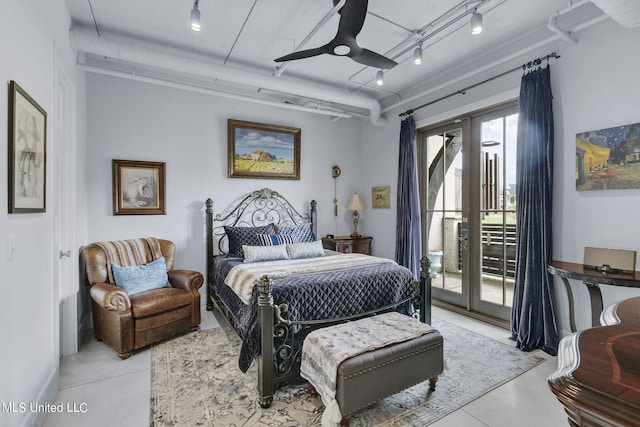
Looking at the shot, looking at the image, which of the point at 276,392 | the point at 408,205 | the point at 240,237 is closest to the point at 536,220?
the point at 408,205

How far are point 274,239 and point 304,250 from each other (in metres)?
0.43

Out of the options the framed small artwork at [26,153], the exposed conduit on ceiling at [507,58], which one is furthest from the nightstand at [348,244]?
the framed small artwork at [26,153]

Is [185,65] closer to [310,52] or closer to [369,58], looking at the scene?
[310,52]

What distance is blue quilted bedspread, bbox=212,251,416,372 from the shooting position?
2393 mm

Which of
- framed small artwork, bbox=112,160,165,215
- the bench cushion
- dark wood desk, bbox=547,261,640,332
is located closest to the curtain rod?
dark wood desk, bbox=547,261,640,332

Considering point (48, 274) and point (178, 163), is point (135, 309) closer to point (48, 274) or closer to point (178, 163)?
point (48, 274)

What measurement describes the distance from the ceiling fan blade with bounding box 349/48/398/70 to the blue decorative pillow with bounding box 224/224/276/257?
2.45 metres

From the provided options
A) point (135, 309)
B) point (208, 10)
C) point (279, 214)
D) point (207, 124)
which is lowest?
point (135, 309)

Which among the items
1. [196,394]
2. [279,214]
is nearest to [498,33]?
[279,214]

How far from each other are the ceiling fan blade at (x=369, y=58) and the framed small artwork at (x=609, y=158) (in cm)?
195

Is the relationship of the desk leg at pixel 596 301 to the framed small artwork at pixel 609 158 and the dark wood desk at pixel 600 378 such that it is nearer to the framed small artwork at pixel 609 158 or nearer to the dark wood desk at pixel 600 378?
the framed small artwork at pixel 609 158

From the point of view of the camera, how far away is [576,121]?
9.63 feet

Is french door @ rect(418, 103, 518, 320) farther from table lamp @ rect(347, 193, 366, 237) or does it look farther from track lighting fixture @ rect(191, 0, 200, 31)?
track lighting fixture @ rect(191, 0, 200, 31)

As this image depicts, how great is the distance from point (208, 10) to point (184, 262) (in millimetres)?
2946
